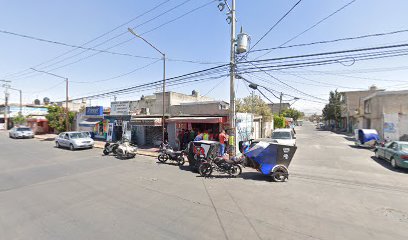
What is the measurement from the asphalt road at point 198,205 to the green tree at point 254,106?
44.6 feet

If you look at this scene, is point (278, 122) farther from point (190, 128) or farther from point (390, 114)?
point (190, 128)

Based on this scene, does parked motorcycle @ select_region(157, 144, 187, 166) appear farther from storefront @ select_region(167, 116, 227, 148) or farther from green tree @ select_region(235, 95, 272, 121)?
green tree @ select_region(235, 95, 272, 121)

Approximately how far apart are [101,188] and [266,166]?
639cm

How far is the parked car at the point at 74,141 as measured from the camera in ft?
52.3

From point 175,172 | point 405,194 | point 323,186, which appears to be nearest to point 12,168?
point 175,172

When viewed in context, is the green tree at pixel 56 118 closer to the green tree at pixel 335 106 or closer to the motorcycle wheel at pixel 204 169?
the motorcycle wheel at pixel 204 169

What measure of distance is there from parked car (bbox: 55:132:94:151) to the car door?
2054 centimetres

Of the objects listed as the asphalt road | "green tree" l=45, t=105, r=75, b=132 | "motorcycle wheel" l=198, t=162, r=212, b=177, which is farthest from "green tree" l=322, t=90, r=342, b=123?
"green tree" l=45, t=105, r=75, b=132

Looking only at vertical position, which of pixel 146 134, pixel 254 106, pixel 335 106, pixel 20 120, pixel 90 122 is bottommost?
pixel 146 134

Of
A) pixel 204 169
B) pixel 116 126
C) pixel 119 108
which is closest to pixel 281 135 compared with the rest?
pixel 204 169

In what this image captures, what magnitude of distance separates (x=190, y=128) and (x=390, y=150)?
40.9 feet

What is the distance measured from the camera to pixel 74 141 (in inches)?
626

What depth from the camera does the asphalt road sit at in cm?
417

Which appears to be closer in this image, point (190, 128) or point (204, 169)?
point (204, 169)
